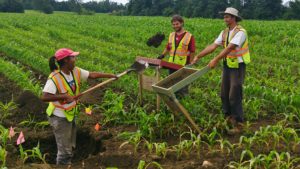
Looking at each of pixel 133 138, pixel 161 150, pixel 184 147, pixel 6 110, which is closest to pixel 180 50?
pixel 133 138

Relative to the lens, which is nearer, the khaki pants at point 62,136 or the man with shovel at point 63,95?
the man with shovel at point 63,95

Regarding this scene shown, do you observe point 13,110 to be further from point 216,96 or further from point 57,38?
point 57,38

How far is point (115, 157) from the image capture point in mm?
5086

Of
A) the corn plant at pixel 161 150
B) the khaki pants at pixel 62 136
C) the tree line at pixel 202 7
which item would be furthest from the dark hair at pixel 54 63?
the tree line at pixel 202 7

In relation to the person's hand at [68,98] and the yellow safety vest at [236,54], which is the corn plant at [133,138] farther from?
the yellow safety vest at [236,54]

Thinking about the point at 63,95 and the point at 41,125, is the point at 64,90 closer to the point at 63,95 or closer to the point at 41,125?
the point at 63,95

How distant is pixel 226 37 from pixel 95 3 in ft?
273

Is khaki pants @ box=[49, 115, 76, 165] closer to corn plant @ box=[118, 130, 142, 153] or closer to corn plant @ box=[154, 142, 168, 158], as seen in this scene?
corn plant @ box=[118, 130, 142, 153]

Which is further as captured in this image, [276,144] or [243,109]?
[243,109]

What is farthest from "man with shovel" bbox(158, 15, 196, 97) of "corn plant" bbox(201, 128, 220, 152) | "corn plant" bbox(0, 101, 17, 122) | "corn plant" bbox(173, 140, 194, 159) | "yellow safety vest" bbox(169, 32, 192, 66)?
"corn plant" bbox(0, 101, 17, 122)

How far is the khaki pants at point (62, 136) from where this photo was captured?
16.8 feet

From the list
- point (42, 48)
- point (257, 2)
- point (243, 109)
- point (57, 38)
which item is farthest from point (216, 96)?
point (257, 2)

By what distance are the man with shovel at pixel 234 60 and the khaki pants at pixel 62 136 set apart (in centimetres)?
216

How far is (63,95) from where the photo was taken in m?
4.89
